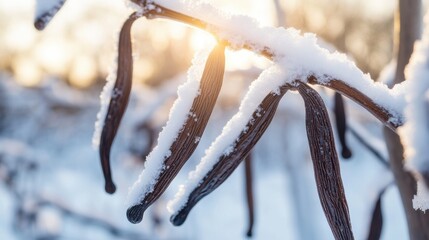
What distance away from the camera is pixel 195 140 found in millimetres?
226

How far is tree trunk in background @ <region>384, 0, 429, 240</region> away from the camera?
33 centimetres

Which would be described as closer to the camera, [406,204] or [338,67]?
[338,67]

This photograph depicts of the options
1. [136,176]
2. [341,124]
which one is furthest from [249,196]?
[136,176]

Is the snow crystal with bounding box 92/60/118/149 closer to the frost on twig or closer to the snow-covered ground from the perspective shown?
the frost on twig

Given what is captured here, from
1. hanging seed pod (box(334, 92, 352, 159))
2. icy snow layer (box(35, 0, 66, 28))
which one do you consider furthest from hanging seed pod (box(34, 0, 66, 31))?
hanging seed pod (box(334, 92, 352, 159))

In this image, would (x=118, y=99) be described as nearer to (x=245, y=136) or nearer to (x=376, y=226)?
(x=245, y=136)

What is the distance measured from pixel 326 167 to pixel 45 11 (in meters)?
0.14

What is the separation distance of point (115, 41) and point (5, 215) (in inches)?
152

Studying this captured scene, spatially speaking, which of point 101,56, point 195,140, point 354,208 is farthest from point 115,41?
point 101,56

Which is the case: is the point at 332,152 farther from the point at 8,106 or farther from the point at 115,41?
the point at 8,106

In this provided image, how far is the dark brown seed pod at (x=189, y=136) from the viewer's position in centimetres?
22

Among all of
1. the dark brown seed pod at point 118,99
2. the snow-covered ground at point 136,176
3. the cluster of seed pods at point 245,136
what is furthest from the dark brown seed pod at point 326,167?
the snow-covered ground at point 136,176

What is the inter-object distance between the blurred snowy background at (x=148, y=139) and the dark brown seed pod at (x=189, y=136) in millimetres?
34

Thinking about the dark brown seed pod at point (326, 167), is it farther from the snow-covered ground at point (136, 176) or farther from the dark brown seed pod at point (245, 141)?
the snow-covered ground at point (136, 176)
